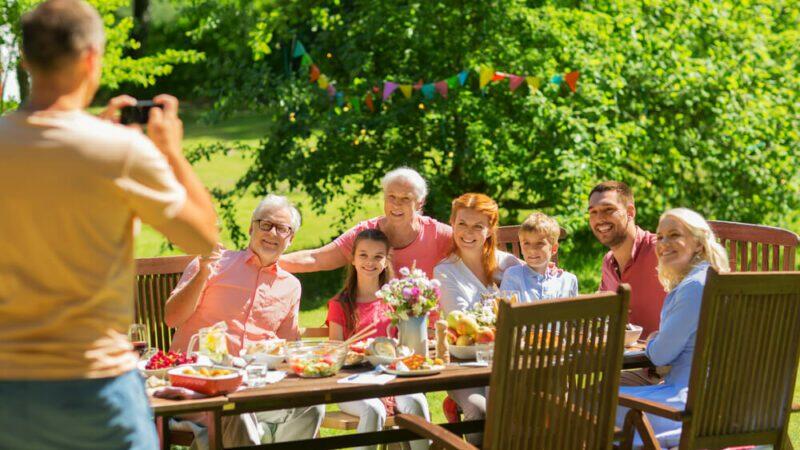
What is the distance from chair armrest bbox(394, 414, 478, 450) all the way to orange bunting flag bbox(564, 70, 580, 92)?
15.9 ft

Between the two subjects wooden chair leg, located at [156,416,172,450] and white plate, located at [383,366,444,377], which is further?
wooden chair leg, located at [156,416,172,450]

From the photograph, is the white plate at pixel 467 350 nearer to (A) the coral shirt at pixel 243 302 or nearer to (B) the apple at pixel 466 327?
(B) the apple at pixel 466 327

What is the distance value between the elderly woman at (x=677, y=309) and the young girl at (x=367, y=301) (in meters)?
0.97

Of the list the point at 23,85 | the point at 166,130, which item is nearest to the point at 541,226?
the point at 166,130

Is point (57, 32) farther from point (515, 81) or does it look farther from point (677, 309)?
point (515, 81)

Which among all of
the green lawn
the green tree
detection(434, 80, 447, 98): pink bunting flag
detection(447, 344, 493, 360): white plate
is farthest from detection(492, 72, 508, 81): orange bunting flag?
detection(447, 344, 493, 360): white plate

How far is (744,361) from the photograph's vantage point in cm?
412

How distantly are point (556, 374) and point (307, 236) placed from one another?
9.17 meters

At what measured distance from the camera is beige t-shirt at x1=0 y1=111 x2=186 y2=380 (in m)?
2.48

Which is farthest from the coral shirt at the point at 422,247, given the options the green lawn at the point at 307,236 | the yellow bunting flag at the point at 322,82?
the yellow bunting flag at the point at 322,82

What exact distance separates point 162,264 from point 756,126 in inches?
240

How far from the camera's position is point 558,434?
3805 mm

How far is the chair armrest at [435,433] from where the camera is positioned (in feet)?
12.1

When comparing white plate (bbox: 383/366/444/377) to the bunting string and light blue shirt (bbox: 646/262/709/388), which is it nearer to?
light blue shirt (bbox: 646/262/709/388)
